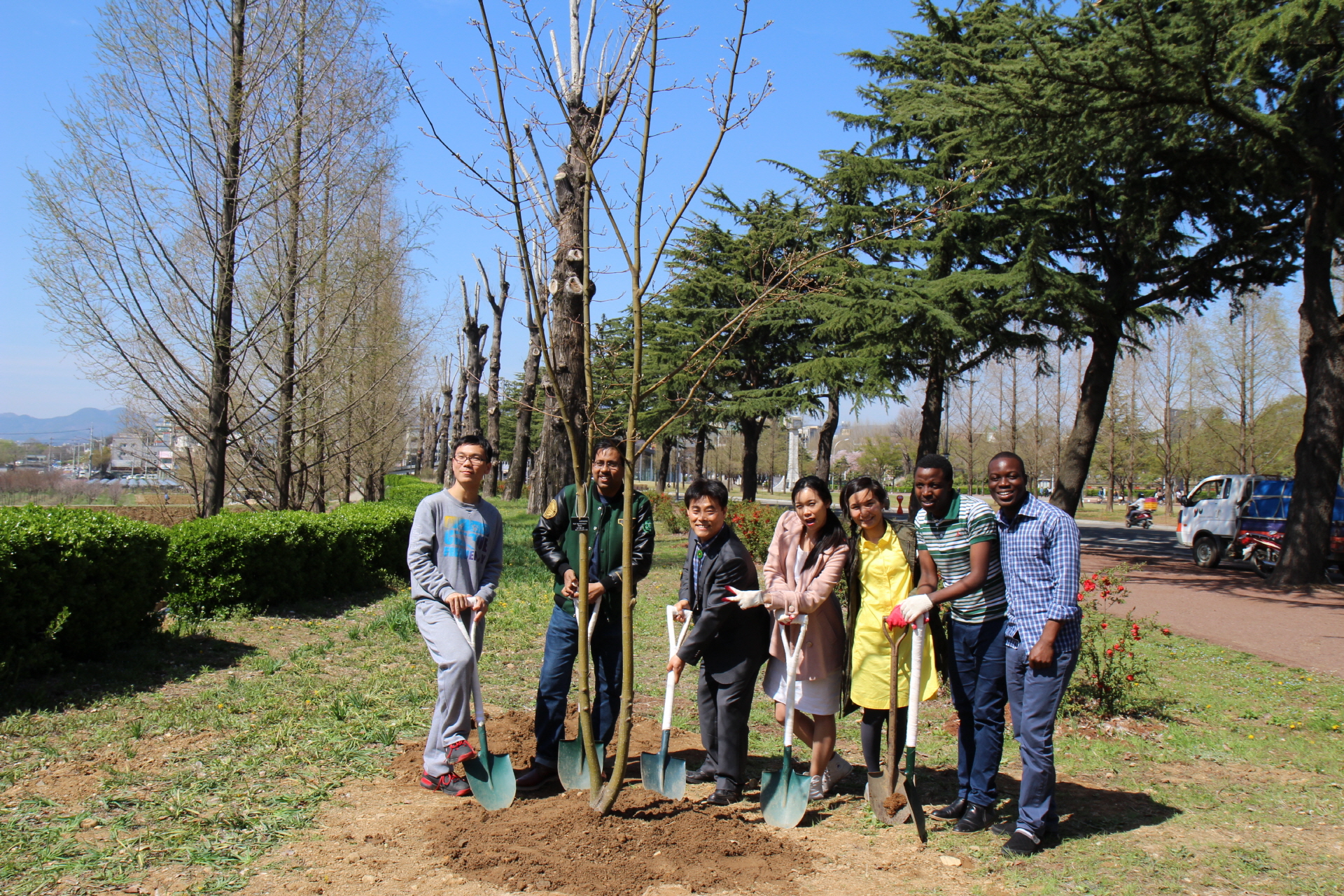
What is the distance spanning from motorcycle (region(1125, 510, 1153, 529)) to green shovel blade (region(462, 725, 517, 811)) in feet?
109

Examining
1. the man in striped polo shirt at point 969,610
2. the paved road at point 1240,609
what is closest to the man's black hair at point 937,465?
the man in striped polo shirt at point 969,610

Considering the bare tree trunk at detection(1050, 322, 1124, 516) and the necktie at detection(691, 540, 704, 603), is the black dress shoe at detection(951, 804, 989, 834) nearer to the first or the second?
the necktie at detection(691, 540, 704, 603)

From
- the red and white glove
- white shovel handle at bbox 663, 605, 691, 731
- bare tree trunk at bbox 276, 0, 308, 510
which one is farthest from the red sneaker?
bare tree trunk at bbox 276, 0, 308, 510

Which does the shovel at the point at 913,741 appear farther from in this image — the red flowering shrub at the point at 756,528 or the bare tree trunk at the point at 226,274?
the red flowering shrub at the point at 756,528

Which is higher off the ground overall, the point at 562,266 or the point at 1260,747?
the point at 562,266

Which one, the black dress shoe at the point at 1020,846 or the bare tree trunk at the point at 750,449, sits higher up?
the bare tree trunk at the point at 750,449

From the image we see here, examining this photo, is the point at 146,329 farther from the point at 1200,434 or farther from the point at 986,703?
the point at 1200,434

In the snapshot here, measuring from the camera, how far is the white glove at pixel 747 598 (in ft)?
13.1

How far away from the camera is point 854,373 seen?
Answer: 20.1m

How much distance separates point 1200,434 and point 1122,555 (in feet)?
89.9

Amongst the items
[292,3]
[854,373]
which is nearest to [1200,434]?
[854,373]

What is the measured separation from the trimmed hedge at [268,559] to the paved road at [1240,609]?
9239 mm

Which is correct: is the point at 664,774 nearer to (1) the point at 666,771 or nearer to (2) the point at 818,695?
(1) the point at 666,771

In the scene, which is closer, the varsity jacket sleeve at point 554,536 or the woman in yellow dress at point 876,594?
the woman in yellow dress at point 876,594
